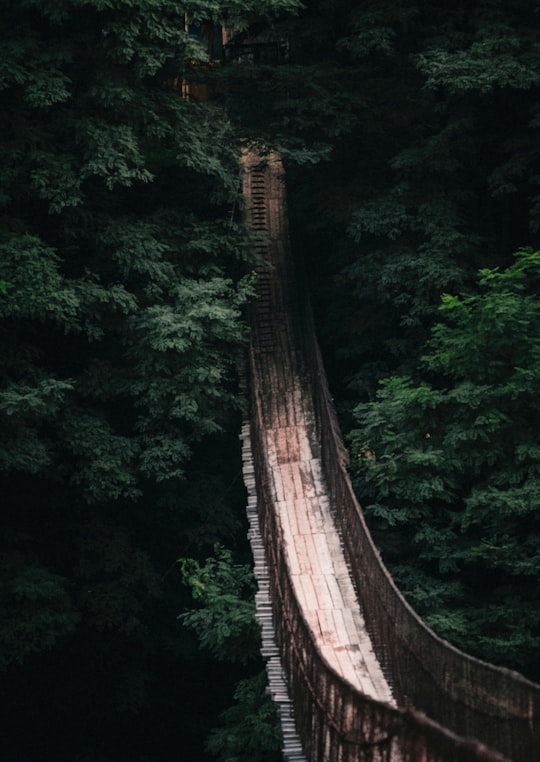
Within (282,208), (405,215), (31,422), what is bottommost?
(31,422)

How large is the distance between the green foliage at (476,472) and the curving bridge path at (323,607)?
2.41 feet

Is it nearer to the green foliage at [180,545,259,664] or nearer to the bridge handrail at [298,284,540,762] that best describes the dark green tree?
the green foliage at [180,545,259,664]

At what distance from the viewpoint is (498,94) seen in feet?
42.0

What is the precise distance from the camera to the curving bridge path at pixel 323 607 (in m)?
5.97

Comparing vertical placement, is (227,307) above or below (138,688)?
above

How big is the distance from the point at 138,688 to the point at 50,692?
1093 millimetres

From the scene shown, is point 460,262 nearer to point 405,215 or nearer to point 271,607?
point 405,215

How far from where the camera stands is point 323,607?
10125 millimetres

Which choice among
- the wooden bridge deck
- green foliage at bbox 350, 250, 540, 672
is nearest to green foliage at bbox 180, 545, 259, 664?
the wooden bridge deck

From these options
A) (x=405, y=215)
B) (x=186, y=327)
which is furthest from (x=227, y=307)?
(x=405, y=215)

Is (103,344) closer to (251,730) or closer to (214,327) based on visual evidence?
(214,327)

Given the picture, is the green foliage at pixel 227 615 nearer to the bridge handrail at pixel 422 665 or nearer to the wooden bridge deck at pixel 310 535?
the wooden bridge deck at pixel 310 535

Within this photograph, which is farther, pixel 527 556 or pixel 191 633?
pixel 191 633

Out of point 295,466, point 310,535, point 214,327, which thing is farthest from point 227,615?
point 214,327
